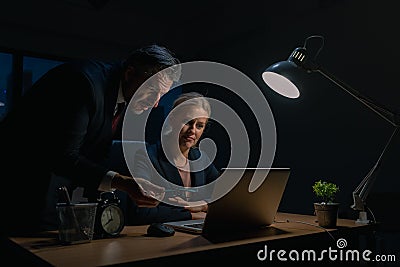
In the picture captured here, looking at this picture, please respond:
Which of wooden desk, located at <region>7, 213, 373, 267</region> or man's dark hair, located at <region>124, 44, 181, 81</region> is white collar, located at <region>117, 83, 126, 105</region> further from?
wooden desk, located at <region>7, 213, 373, 267</region>

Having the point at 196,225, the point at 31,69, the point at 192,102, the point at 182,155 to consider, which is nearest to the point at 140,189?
the point at 196,225

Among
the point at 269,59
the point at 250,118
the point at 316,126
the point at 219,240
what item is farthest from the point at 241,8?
the point at 219,240

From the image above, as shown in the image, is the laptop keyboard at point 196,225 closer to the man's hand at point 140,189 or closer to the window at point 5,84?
the man's hand at point 140,189

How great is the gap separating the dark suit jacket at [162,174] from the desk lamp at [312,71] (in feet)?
2.14

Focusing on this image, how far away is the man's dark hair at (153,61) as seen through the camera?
1424 mm

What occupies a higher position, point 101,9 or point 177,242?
point 101,9

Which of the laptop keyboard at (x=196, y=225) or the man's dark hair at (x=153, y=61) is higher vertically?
the man's dark hair at (x=153, y=61)

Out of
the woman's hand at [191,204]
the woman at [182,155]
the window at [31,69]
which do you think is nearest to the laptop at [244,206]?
the woman's hand at [191,204]

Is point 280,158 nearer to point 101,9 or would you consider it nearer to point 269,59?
point 269,59

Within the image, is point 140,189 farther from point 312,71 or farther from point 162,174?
point 312,71

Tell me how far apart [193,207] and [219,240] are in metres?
0.59

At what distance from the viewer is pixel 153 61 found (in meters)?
1.42

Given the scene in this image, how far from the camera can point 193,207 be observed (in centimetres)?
168

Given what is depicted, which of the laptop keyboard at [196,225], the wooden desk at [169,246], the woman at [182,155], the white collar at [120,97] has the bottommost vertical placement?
the wooden desk at [169,246]
